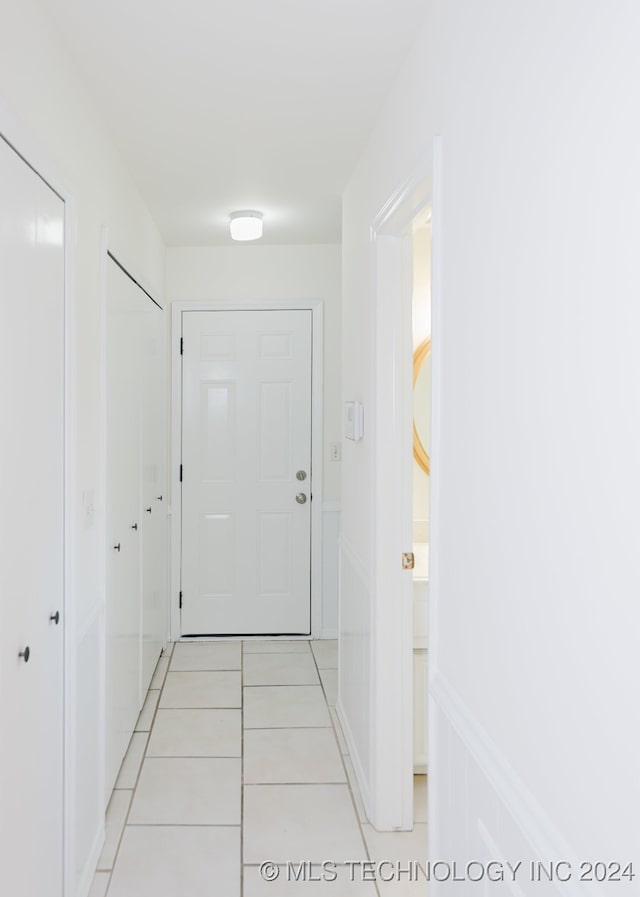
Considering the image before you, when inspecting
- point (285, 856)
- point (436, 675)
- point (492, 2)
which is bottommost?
point (285, 856)

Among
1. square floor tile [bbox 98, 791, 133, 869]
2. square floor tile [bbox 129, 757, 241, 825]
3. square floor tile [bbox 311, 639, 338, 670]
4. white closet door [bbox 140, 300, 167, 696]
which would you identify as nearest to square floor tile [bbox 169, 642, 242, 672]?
white closet door [bbox 140, 300, 167, 696]

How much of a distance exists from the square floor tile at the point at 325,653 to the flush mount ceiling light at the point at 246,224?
2384 mm

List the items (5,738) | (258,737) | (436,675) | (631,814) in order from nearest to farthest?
(631,814)
(5,738)
(436,675)
(258,737)

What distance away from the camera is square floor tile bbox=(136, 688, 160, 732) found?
3216 mm

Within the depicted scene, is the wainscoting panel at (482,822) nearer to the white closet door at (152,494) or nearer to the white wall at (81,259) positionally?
the white wall at (81,259)

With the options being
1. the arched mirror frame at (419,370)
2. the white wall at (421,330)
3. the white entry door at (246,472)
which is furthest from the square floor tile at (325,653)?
the arched mirror frame at (419,370)

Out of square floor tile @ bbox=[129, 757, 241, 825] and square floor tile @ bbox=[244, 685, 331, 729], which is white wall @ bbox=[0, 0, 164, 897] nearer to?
square floor tile @ bbox=[129, 757, 241, 825]

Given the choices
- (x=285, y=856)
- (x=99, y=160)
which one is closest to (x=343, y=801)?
(x=285, y=856)

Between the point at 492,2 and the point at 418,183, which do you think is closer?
the point at 492,2

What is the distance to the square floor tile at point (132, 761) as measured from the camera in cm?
274

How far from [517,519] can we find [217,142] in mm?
2055

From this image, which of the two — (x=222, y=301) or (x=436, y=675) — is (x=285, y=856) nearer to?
(x=436, y=675)

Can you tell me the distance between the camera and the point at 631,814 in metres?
0.84

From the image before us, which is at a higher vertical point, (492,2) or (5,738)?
(492,2)
